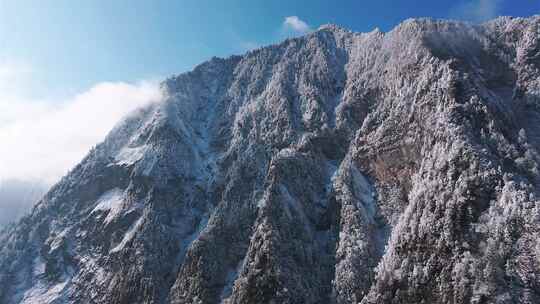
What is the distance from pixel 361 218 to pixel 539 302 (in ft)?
112

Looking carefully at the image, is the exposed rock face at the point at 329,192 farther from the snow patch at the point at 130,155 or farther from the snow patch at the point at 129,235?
the snow patch at the point at 130,155

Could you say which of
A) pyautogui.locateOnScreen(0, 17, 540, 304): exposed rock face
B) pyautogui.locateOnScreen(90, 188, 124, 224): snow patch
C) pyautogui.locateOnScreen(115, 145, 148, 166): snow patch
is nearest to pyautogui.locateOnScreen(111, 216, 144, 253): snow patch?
pyautogui.locateOnScreen(0, 17, 540, 304): exposed rock face

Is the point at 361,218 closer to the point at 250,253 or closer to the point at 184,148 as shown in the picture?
the point at 250,253

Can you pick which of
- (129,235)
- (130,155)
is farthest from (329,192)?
(130,155)

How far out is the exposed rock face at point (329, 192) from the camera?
68188 mm

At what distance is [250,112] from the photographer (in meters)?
143

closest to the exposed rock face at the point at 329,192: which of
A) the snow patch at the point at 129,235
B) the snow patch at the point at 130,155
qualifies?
the snow patch at the point at 129,235

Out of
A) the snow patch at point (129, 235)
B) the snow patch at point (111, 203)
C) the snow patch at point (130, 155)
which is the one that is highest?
the snow patch at point (130, 155)

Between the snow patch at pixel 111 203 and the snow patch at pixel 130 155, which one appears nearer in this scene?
the snow patch at pixel 111 203

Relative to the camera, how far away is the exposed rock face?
68.2 m

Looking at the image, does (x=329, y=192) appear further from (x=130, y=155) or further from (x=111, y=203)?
(x=130, y=155)

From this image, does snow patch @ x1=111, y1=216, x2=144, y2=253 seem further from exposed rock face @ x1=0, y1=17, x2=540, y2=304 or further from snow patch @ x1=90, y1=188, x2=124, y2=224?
snow patch @ x1=90, y1=188, x2=124, y2=224

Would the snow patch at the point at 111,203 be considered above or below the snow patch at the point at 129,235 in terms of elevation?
above

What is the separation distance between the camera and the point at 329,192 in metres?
98.8
